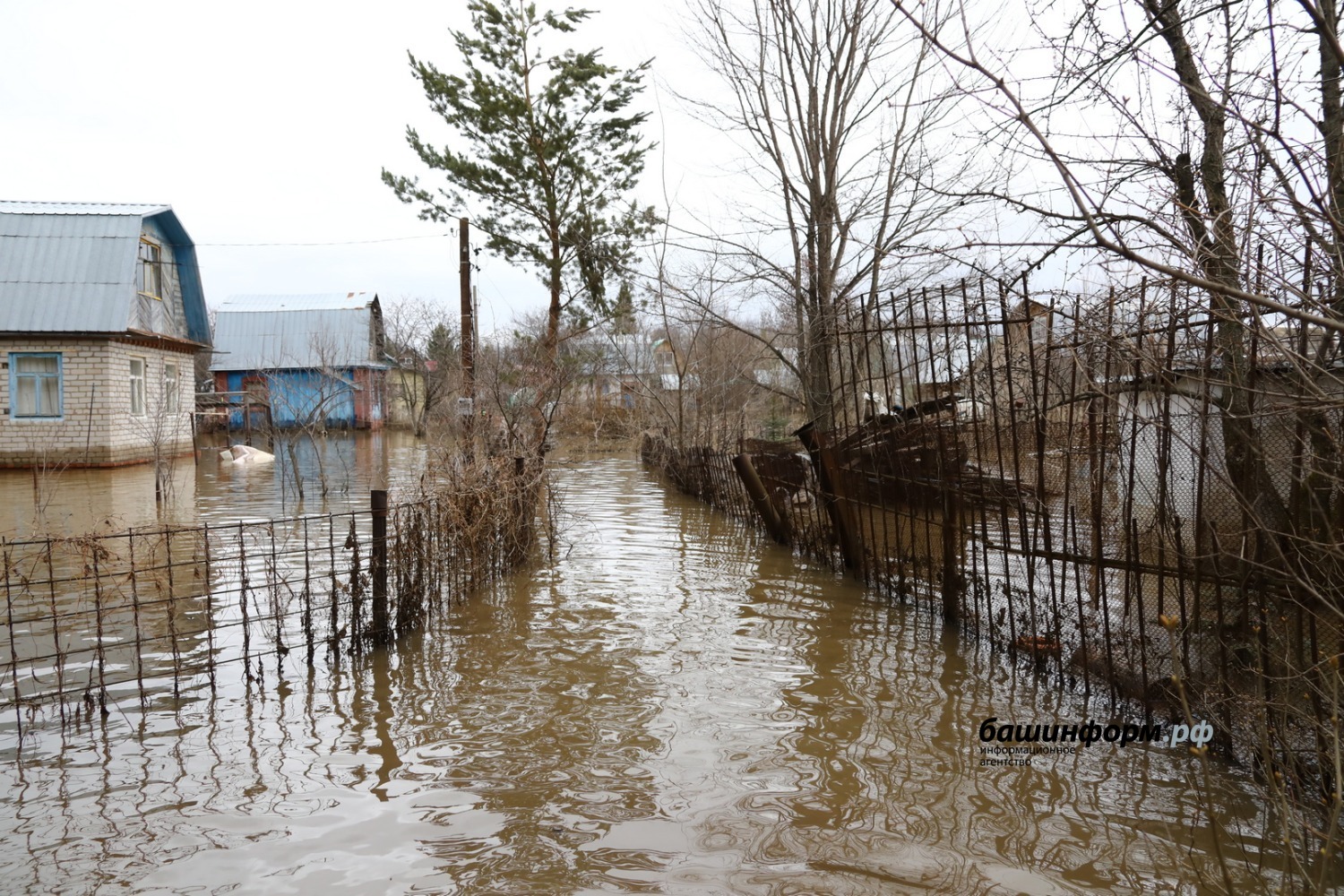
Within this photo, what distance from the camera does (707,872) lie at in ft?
12.2

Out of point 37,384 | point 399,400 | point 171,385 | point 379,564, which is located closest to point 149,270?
point 171,385

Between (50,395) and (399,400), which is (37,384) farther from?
(399,400)

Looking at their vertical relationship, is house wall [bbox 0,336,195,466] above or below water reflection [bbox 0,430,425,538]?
above

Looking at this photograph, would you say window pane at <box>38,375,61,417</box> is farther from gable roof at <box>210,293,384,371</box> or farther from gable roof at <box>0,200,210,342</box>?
gable roof at <box>210,293,384,371</box>

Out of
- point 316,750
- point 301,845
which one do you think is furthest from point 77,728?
point 301,845

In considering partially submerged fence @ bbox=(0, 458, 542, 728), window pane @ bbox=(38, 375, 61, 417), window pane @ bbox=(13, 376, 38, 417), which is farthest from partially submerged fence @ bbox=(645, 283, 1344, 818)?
window pane @ bbox=(13, 376, 38, 417)

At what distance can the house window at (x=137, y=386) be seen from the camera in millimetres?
21734

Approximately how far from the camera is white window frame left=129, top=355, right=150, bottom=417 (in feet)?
71.3

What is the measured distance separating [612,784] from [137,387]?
71.8 feet

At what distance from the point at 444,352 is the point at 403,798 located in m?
27.5

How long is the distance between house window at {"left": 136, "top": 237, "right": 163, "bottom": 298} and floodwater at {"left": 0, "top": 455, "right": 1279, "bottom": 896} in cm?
1920

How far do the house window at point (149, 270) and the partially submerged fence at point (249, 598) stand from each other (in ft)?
47.3

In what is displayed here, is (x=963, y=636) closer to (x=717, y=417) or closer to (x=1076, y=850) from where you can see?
(x=1076, y=850)

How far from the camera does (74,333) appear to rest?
20078 mm
